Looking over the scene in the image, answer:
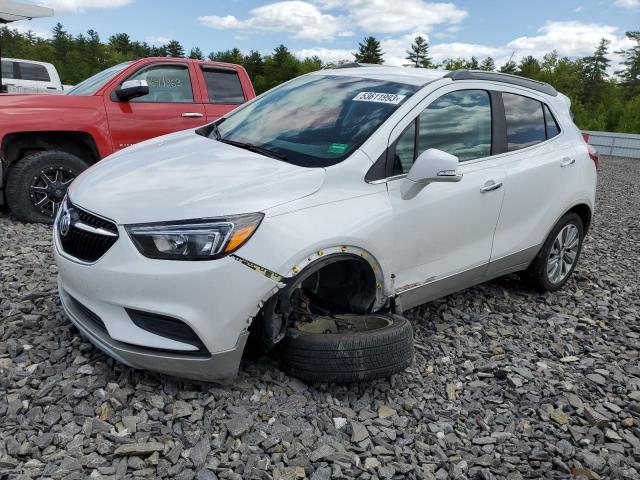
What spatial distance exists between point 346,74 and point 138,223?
2.03 metres

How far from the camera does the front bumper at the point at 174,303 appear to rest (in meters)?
2.38

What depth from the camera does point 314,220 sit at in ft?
8.63

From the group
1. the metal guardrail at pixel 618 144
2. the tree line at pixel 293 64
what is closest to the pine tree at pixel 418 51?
the tree line at pixel 293 64

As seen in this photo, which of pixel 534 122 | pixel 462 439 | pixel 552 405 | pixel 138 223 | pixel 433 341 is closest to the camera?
pixel 138 223

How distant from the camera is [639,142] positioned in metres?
23.0

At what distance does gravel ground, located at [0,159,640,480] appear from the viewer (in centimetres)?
235

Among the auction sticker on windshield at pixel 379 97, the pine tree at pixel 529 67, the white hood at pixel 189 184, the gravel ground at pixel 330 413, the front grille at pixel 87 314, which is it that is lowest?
the gravel ground at pixel 330 413

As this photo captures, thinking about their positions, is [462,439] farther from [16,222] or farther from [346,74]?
[16,222]

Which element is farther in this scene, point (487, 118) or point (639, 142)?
point (639, 142)

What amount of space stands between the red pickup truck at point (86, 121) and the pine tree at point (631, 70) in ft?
238

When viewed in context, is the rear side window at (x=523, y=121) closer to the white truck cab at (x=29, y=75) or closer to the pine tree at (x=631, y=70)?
the white truck cab at (x=29, y=75)

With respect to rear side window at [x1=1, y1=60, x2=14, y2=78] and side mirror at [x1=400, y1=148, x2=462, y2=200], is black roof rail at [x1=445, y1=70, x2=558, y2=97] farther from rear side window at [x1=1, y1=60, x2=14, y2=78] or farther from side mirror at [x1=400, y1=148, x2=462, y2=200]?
rear side window at [x1=1, y1=60, x2=14, y2=78]

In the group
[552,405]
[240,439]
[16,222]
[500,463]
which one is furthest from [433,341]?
[16,222]

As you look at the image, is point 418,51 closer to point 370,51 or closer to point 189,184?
Answer: point 370,51
